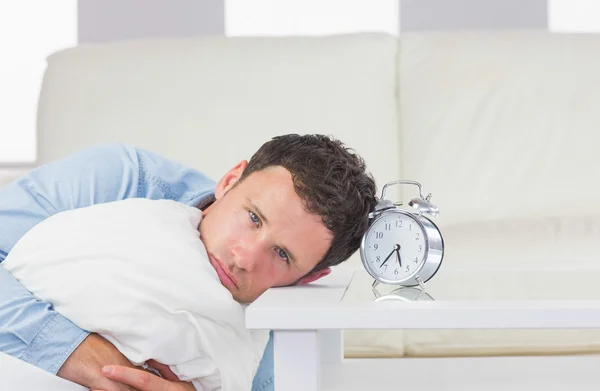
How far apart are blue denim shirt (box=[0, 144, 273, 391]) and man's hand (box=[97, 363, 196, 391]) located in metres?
0.06

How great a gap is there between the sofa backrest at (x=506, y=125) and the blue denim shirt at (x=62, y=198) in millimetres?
767

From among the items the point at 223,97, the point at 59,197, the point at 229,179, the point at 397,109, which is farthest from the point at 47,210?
the point at 397,109

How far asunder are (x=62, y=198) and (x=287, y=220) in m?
0.37

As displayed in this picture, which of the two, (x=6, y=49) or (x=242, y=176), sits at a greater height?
(x=6, y=49)

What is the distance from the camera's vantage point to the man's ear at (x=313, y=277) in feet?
3.80

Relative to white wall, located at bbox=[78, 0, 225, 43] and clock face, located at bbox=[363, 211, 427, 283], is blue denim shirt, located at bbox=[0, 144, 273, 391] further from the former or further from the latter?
white wall, located at bbox=[78, 0, 225, 43]

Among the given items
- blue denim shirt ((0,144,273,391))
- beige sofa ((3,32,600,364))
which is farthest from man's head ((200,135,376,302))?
beige sofa ((3,32,600,364))

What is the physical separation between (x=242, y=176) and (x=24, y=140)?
213 cm

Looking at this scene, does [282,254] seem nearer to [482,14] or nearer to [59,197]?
[59,197]

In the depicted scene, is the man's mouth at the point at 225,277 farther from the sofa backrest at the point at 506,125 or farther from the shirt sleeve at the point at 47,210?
the sofa backrest at the point at 506,125

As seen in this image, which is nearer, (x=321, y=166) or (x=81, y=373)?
(x=81, y=373)

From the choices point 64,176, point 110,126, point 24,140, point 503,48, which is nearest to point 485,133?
point 503,48

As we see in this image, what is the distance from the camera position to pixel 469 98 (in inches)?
80.1

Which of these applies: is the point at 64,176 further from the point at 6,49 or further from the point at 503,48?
the point at 6,49
